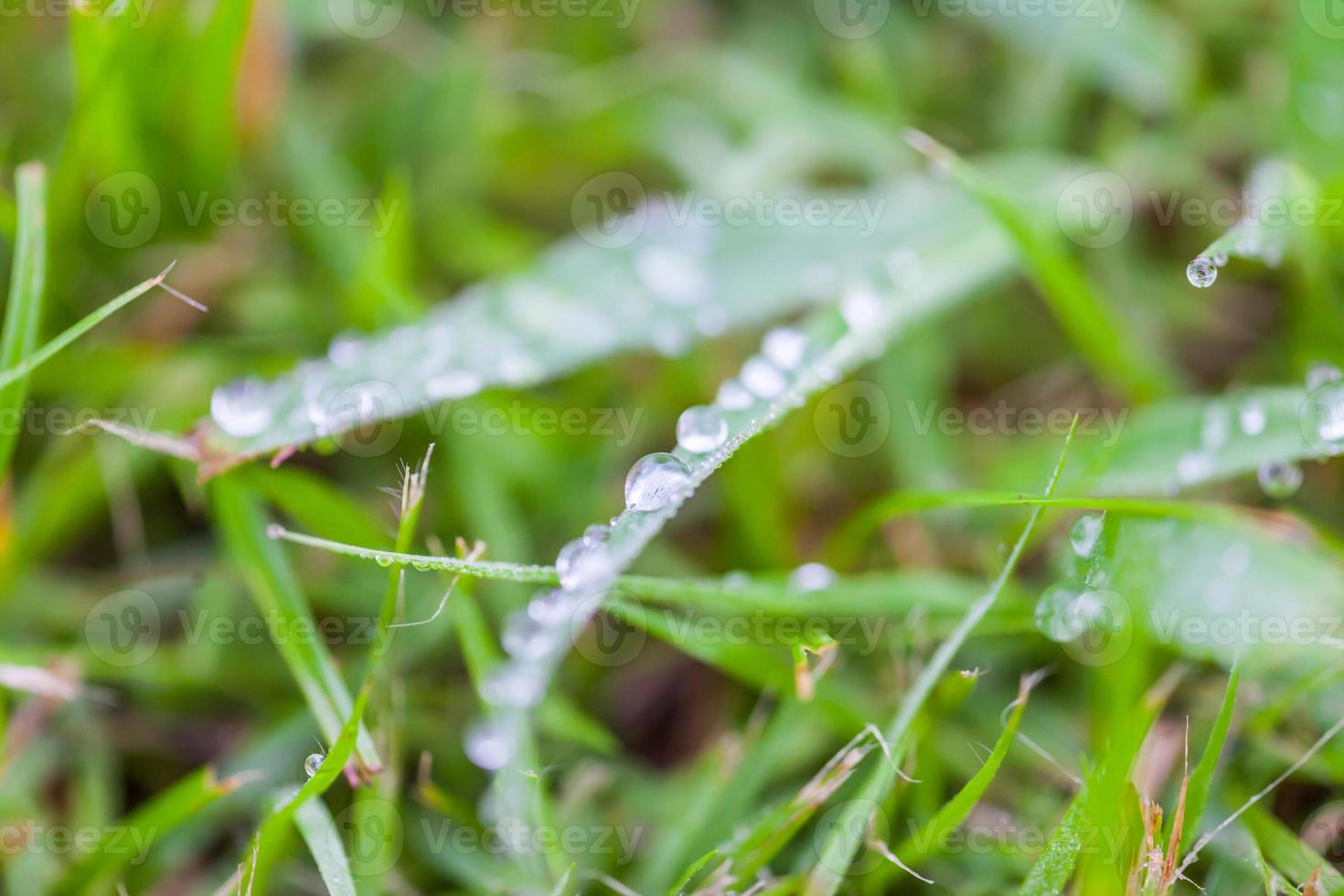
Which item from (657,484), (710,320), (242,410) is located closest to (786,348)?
(710,320)

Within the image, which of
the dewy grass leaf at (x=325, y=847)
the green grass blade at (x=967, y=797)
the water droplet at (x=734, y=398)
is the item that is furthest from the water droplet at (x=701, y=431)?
the dewy grass leaf at (x=325, y=847)

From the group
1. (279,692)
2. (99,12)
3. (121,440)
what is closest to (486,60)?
(99,12)

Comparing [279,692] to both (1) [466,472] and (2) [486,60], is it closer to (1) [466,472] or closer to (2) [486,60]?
(1) [466,472]

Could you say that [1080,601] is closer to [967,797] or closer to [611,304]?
[967,797]

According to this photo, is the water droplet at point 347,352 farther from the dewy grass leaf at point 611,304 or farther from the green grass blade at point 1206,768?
the green grass blade at point 1206,768

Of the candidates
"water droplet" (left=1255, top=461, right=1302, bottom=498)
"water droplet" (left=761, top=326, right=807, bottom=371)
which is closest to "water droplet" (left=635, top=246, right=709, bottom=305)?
"water droplet" (left=761, top=326, right=807, bottom=371)
